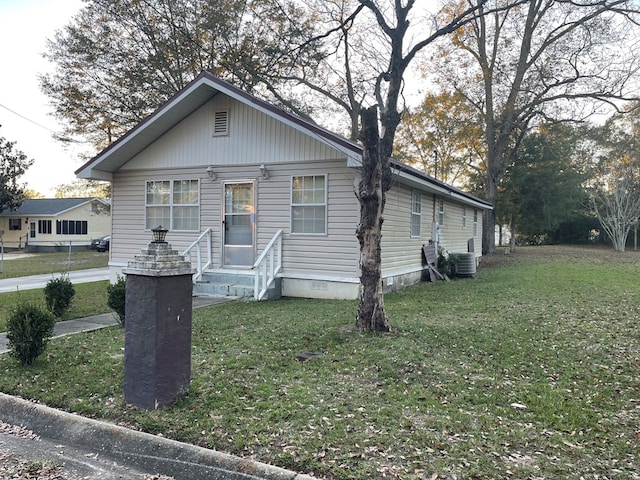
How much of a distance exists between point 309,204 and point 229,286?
254 cm

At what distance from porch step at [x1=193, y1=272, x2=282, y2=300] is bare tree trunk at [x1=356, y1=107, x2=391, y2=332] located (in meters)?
3.85

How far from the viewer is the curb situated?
2861 mm

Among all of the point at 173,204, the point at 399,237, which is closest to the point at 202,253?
the point at 173,204

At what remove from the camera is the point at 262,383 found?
167 inches

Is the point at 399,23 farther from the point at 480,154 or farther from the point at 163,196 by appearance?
the point at 480,154

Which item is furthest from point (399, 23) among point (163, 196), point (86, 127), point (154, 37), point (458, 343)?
point (86, 127)

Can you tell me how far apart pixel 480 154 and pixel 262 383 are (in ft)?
90.0

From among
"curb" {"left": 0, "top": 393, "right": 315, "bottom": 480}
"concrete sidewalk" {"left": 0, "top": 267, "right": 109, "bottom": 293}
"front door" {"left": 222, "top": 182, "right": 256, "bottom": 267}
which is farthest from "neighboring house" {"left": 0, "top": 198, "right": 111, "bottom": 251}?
"curb" {"left": 0, "top": 393, "right": 315, "bottom": 480}

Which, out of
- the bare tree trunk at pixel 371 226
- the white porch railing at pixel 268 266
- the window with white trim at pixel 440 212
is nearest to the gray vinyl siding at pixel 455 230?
the window with white trim at pixel 440 212

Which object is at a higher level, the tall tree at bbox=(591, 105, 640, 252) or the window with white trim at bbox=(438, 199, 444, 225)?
the tall tree at bbox=(591, 105, 640, 252)

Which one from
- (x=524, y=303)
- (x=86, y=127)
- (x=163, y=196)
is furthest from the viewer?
(x=86, y=127)

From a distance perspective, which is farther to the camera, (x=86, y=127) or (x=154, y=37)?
(x=86, y=127)

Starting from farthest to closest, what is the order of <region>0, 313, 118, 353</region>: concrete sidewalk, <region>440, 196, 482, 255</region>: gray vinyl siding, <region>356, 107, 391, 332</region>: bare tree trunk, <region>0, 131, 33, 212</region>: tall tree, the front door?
1. <region>0, 131, 33, 212</region>: tall tree
2. <region>440, 196, 482, 255</region>: gray vinyl siding
3. the front door
4. <region>0, 313, 118, 353</region>: concrete sidewalk
5. <region>356, 107, 391, 332</region>: bare tree trunk

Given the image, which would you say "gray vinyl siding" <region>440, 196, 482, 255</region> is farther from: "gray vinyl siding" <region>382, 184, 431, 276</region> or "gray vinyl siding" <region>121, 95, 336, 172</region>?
"gray vinyl siding" <region>121, 95, 336, 172</region>
